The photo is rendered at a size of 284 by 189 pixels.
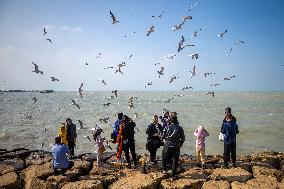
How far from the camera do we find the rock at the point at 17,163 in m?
11.2

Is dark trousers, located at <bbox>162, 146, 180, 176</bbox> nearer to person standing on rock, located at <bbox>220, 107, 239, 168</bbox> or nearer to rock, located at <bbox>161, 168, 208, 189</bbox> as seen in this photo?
rock, located at <bbox>161, 168, 208, 189</bbox>

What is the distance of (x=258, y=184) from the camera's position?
7996 mm

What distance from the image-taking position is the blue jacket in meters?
10.0

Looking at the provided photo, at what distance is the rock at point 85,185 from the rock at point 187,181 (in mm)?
1982

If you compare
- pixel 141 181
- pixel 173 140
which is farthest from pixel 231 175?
pixel 141 181

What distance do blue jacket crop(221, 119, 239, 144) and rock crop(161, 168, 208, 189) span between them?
1842 millimetres

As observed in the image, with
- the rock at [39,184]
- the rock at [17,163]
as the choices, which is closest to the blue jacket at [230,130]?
the rock at [39,184]

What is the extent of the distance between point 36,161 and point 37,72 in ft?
13.1

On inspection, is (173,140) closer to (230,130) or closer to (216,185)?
(216,185)

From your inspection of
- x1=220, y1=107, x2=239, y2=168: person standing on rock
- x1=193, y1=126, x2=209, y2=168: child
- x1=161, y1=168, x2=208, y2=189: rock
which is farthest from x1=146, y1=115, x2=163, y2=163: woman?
x1=220, y1=107, x2=239, y2=168: person standing on rock

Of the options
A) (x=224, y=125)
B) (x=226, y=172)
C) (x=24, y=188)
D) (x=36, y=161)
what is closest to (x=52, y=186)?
(x=24, y=188)

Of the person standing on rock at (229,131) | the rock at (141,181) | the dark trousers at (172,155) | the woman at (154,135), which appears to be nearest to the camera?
the rock at (141,181)

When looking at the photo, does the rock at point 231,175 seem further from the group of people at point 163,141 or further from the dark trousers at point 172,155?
the dark trousers at point 172,155

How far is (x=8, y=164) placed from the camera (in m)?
11.6
